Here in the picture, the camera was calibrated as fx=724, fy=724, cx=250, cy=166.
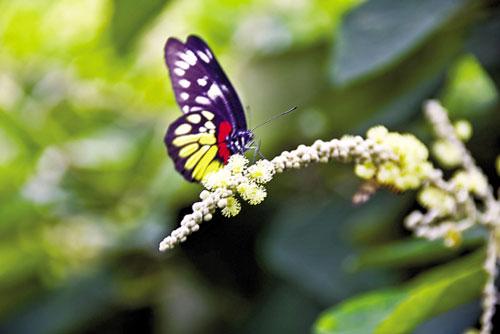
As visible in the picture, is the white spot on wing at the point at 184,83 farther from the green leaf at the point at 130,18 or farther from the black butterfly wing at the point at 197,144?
the green leaf at the point at 130,18

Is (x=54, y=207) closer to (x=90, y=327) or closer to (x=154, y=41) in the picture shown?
(x=90, y=327)

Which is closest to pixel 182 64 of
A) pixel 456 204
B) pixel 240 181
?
pixel 240 181

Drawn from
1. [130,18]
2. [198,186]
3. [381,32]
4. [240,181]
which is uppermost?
[130,18]

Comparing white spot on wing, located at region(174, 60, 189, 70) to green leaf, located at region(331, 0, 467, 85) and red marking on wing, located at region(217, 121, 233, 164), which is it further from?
green leaf, located at region(331, 0, 467, 85)

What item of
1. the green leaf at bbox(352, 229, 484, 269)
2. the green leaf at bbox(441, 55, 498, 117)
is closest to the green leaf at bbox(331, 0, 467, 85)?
the green leaf at bbox(441, 55, 498, 117)

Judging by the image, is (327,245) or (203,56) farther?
(327,245)

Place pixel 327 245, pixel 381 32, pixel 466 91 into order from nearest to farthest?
pixel 381 32 → pixel 466 91 → pixel 327 245

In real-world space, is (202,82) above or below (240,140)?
above

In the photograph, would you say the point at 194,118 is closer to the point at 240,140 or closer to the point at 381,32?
the point at 240,140
